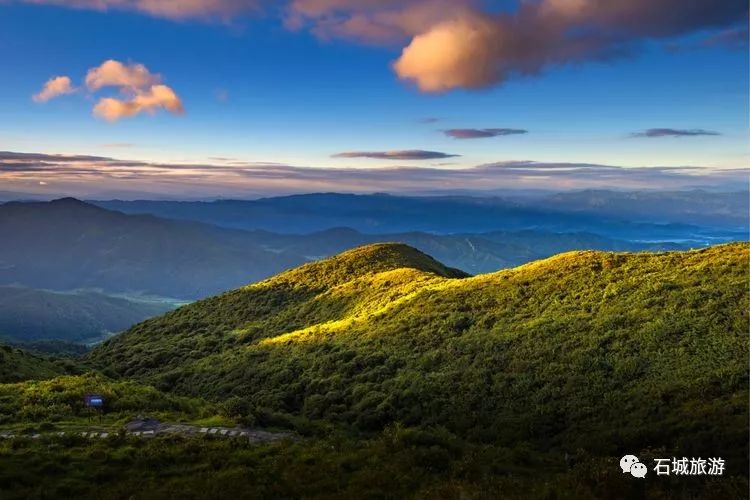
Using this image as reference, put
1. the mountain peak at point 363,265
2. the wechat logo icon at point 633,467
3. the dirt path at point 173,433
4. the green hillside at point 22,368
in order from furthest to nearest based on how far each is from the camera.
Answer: the mountain peak at point 363,265, the green hillside at point 22,368, the dirt path at point 173,433, the wechat logo icon at point 633,467

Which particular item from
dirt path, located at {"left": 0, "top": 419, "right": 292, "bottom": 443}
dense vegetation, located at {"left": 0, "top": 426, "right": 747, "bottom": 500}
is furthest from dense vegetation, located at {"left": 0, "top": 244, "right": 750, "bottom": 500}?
dirt path, located at {"left": 0, "top": 419, "right": 292, "bottom": 443}

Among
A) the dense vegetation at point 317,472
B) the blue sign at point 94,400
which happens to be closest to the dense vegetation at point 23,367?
the blue sign at point 94,400

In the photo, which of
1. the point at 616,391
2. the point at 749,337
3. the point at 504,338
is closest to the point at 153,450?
the point at 616,391


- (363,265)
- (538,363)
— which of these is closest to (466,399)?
(538,363)

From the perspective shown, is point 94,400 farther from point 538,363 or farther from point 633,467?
point 633,467

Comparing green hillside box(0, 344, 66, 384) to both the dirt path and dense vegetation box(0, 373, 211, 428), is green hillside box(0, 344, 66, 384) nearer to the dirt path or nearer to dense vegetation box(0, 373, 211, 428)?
dense vegetation box(0, 373, 211, 428)

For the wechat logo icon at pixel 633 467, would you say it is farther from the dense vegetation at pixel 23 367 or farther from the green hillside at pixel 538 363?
the dense vegetation at pixel 23 367

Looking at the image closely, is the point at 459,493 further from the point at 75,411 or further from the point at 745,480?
the point at 75,411
